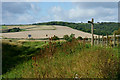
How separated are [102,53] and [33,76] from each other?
3.04 m

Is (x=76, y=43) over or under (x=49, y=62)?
over

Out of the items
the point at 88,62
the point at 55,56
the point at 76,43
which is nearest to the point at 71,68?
the point at 88,62

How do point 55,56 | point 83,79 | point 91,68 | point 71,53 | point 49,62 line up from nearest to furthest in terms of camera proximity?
point 83,79, point 91,68, point 49,62, point 55,56, point 71,53

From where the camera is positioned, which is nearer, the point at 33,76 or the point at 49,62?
the point at 33,76

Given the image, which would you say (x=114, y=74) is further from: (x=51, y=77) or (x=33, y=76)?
(x=33, y=76)

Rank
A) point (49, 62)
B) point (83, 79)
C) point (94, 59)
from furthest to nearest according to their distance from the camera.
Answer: point (49, 62)
point (94, 59)
point (83, 79)

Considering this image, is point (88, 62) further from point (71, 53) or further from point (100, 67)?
point (71, 53)

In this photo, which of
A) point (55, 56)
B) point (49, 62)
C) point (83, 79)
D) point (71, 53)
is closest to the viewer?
point (83, 79)

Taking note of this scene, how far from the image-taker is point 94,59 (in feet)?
21.8

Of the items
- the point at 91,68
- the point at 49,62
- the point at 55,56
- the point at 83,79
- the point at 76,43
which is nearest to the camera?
the point at 83,79

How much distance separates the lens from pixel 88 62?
666cm

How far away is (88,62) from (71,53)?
2.44 metres

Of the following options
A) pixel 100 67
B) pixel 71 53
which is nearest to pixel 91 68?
pixel 100 67

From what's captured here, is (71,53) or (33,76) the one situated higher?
(71,53)
